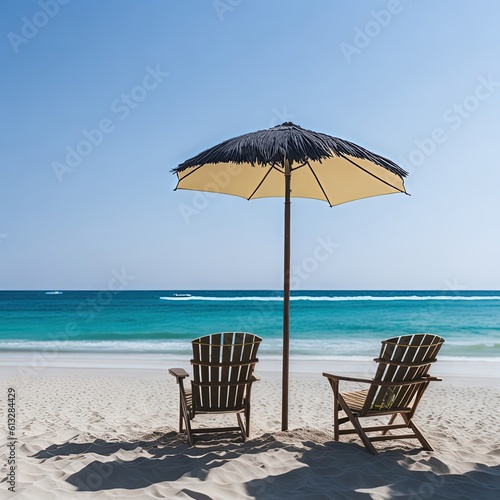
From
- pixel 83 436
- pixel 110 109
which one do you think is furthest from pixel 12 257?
pixel 83 436

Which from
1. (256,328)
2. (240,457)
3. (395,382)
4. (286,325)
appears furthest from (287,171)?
(256,328)

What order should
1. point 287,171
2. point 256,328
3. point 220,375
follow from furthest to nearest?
1. point 256,328
2. point 287,171
3. point 220,375

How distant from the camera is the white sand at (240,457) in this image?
2.82 meters

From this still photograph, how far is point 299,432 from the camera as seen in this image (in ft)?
13.2

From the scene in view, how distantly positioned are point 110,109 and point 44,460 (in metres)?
5.19

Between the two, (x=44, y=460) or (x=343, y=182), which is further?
(x=343, y=182)

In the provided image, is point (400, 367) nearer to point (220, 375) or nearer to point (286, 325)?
point (286, 325)

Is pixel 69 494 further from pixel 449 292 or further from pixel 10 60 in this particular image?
pixel 449 292

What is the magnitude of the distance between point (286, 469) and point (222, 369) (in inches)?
37.8

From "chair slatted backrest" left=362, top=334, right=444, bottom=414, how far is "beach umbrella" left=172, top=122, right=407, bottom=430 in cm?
78

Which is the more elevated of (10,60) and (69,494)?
(10,60)

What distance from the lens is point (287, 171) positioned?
14.2 ft

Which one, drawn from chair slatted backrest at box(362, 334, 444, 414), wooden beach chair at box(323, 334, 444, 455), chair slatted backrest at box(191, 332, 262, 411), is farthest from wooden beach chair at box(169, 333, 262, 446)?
chair slatted backrest at box(362, 334, 444, 414)

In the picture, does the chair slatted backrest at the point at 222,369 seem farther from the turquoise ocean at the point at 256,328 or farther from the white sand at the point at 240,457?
the turquoise ocean at the point at 256,328
